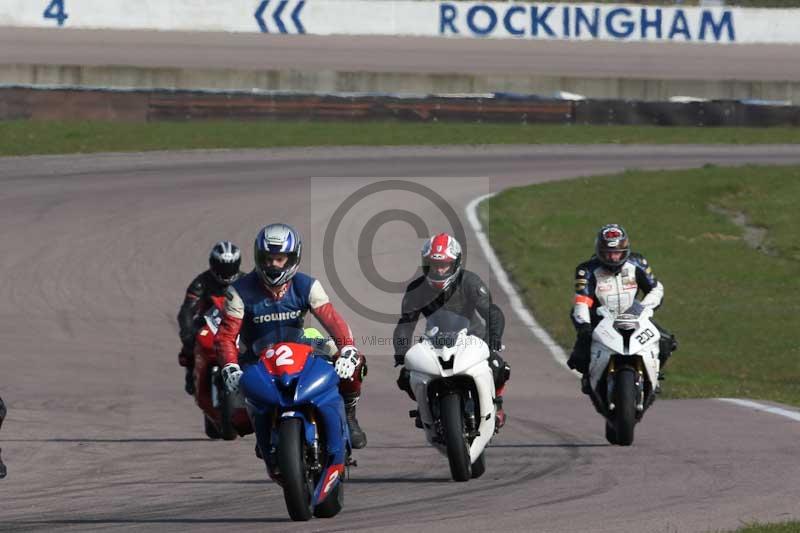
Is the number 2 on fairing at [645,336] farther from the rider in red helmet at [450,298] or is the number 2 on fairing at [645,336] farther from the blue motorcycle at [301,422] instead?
the blue motorcycle at [301,422]

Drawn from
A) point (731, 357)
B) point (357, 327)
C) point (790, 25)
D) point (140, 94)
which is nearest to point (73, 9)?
point (140, 94)

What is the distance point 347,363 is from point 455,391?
133 cm

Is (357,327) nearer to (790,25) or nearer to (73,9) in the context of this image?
(73,9)

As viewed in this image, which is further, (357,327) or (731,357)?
(357,327)

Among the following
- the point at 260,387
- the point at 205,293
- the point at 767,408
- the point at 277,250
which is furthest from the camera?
the point at 767,408

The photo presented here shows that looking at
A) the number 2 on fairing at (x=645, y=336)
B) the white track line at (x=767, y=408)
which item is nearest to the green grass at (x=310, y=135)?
the white track line at (x=767, y=408)

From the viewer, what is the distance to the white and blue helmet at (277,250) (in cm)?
924

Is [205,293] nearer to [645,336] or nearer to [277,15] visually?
[645,336]

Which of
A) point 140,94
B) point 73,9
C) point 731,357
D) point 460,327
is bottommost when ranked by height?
point 731,357

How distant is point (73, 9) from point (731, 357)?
34249 mm

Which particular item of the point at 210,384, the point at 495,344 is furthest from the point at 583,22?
the point at 495,344

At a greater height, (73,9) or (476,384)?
(73,9)

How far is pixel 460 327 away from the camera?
412 inches

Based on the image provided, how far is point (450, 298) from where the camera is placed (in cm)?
1095
